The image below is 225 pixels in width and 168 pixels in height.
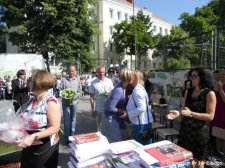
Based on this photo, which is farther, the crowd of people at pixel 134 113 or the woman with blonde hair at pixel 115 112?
the woman with blonde hair at pixel 115 112

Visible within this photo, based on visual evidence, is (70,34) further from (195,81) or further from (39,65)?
(195,81)

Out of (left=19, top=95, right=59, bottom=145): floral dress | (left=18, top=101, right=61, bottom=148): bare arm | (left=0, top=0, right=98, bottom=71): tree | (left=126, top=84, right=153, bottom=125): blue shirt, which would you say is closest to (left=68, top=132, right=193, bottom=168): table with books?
(left=18, top=101, right=61, bottom=148): bare arm

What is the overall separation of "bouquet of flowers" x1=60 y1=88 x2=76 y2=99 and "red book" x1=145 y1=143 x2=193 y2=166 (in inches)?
208

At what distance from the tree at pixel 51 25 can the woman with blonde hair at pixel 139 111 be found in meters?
26.3

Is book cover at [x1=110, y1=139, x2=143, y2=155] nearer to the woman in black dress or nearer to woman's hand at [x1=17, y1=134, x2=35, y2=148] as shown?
woman's hand at [x1=17, y1=134, x2=35, y2=148]

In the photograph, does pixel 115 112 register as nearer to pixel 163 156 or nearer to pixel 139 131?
pixel 139 131

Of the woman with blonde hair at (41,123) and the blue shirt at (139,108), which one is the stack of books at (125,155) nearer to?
the woman with blonde hair at (41,123)

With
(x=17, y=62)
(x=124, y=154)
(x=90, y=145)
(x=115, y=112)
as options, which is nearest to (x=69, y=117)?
(x=115, y=112)

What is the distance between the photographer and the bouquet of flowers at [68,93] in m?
7.54

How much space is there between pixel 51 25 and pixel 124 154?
30424mm

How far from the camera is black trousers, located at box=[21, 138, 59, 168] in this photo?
3146 millimetres

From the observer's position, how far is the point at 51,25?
3178 cm

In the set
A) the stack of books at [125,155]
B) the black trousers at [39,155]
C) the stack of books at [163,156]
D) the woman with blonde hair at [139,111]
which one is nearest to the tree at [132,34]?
the woman with blonde hair at [139,111]

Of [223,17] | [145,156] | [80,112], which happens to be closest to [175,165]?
[145,156]
